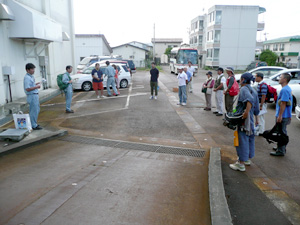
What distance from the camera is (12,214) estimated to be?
3.27m

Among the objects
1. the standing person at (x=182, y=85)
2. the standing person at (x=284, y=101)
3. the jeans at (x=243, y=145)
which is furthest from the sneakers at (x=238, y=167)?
the standing person at (x=182, y=85)

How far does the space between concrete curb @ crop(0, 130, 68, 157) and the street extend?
0.12 m

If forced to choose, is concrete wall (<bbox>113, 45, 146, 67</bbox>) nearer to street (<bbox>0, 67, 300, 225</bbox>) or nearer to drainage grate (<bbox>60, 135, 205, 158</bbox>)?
street (<bbox>0, 67, 300, 225</bbox>)

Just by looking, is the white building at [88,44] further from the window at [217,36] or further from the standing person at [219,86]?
the standing person at [219,86]

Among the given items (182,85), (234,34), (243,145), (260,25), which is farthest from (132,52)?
(243,145)

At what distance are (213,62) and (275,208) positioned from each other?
138ft

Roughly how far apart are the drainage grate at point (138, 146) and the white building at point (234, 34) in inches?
1564

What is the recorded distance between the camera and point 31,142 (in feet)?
20.2

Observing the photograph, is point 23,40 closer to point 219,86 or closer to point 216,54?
point 219,86

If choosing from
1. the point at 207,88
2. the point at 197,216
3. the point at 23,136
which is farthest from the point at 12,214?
the point at 207,88

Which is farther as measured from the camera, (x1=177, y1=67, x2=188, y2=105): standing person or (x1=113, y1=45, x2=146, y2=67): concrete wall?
(x1=113, y1=45, x2=146, y2=67): concrete wall

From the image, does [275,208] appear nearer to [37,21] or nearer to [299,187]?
[299,187]

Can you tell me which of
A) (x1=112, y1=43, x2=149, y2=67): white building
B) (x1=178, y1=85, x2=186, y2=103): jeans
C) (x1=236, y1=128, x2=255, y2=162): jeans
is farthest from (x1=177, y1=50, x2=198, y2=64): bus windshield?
(x1=236, y1=128, x2=255, y2=162): jeans

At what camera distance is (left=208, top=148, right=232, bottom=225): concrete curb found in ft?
10.4
